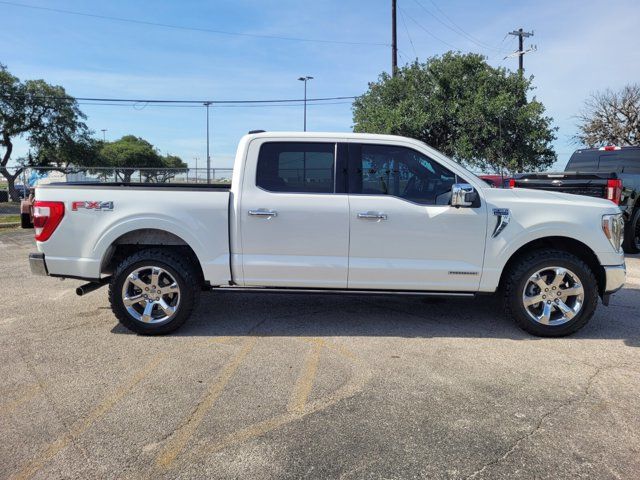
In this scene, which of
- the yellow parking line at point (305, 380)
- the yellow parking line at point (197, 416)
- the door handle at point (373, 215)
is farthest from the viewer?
the door handle at point (373, 215)

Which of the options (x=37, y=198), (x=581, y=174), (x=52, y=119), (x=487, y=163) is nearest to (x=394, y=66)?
(x=487, y=163)

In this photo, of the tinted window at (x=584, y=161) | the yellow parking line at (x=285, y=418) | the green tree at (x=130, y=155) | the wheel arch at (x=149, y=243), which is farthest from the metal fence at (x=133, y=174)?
the green tree at (x=130, y=155)

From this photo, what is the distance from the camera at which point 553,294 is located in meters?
4.77

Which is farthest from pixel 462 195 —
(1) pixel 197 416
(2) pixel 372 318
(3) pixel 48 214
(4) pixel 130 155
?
(4) pixel 130 155

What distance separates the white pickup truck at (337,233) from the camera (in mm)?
4699

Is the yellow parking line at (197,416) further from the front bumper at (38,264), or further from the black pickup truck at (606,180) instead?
the black pickup truck at (606,180)

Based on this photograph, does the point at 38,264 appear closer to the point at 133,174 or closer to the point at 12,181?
the point at 133,174

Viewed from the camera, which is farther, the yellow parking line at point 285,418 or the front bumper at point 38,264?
the front bumper at point 38,264

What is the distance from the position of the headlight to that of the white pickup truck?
11 mm

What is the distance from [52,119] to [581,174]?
3631 centimetres

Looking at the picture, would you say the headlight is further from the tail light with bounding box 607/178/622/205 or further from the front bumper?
the front bumper

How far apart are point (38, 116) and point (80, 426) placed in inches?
1470

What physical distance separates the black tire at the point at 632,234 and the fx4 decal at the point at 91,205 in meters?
9.55

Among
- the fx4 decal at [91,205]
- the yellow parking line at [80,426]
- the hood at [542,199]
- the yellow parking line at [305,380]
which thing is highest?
the hood at [542,199]
